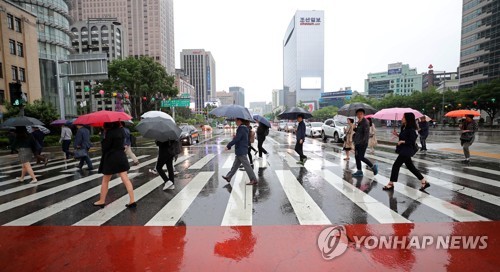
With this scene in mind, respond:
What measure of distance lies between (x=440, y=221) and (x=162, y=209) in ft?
16.8

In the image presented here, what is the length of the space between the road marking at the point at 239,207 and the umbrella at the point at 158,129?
2057 millimetres

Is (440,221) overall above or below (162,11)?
below

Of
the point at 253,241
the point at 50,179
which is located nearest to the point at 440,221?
the point at 253,241

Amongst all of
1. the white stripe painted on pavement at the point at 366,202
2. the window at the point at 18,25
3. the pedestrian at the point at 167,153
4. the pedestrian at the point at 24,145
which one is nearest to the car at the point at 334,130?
the white stripe painted on pavement at the point at 366,202

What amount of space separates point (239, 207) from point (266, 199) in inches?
30.7

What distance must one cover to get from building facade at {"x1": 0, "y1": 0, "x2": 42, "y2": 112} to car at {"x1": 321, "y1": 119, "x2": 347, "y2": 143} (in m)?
37.6

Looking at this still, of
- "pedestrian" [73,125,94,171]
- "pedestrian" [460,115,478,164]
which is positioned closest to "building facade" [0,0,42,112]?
"pedestrian" [73,125,94,171]

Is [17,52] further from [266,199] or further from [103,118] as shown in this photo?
[266,199]

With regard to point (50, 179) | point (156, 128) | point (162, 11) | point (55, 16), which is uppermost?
point (162, 11)

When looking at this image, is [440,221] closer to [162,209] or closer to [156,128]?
[162,209]

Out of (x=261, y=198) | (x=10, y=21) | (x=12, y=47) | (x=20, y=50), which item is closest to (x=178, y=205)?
(x=261, y=198)

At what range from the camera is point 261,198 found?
600 centimetres

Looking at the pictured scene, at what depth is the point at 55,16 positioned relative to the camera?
5231cm

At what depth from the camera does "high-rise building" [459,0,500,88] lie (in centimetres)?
6669
